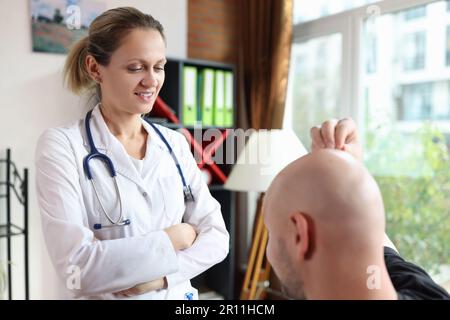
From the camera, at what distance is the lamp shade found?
93 centimetres

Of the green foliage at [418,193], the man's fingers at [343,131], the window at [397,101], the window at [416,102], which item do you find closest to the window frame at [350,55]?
the window at [397,101]

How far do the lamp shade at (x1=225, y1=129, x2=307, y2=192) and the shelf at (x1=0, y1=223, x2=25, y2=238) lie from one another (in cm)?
40

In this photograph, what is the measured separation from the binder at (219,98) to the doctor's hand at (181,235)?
0.29 metres

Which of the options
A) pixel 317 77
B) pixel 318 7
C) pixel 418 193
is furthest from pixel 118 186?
pixel 317 77

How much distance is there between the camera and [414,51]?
2.05 meters

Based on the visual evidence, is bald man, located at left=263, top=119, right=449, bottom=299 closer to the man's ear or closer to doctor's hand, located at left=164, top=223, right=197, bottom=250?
the man's ear

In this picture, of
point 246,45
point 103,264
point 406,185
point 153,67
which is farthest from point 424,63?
point 103,264

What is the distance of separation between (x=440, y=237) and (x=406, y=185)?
261 mm

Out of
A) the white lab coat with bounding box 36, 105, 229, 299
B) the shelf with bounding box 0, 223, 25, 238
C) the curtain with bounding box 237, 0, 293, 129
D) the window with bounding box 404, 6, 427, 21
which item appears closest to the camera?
the white lab coat with bounding box 36, 105, 229, 299

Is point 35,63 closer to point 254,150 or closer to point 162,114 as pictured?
point 162,114

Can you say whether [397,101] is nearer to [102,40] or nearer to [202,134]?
[202,134]

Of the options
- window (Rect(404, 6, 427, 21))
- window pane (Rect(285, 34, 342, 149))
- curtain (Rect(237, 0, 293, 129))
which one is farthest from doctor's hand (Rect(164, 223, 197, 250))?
window (Rect(404, 6, 427, 21))

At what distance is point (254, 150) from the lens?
3.24 feet

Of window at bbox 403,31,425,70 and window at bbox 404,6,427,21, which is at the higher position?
window at bbox 404,6,427,21
